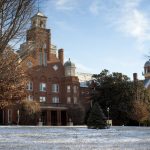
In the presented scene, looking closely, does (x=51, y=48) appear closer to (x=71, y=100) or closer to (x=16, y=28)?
(x=71, y=100)

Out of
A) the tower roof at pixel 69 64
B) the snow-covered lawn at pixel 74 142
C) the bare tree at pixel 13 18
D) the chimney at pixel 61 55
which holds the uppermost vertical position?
the chimney at pixel 61 55

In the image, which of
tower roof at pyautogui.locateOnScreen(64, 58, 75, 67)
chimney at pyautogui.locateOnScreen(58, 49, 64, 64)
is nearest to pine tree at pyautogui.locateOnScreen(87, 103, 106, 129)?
tower roof at pyautogui.locateOnScreen(64, 58, 75, 67)

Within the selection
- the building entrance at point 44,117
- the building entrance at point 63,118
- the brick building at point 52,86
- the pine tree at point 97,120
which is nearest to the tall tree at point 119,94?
the brick building at point 52,86

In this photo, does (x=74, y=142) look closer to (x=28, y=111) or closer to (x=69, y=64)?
(x=28, y=111)

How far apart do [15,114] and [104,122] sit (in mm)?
29853

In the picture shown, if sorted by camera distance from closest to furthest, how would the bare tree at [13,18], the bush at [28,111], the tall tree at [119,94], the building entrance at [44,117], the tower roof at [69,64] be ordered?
the bare tree at [13,18], the bush at [28,111], the tall tree at [119,94], the building entrance at [44,117], the tower roof at [69,64]

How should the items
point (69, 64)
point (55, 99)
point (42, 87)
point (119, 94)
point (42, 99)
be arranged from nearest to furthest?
1. point (119, 94)
2. point (42, 99)
3. point (42, 87)
4. point (55, 99)
5. point (69, 64)

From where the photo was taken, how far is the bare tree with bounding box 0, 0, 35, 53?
1297 cm

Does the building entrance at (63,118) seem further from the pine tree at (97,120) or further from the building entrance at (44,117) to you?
the pine tree at (97,120)

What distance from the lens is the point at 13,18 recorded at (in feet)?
43.9

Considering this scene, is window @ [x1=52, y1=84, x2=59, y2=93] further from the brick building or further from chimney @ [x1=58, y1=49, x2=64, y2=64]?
chimney @ [x1=58, y1=49, x2=64, y2=64]

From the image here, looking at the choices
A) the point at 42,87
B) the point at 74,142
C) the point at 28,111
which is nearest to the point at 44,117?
the point at 42,87

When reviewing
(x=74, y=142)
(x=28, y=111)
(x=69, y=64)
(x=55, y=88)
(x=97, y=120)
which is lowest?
(x=74, y=142)

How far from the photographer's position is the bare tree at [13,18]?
1297cm
